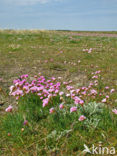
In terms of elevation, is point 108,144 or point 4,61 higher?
point 4,61

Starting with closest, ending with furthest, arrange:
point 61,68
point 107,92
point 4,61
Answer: point 107,92 → point 61,68 → point 4,61

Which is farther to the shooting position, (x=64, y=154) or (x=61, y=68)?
(x=61, y=68)

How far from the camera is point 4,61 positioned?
28.4ft

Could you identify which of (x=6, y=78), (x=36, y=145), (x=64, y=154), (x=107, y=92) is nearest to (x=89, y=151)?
(x=64, y=154)

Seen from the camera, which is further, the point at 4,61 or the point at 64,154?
the point at 4,61

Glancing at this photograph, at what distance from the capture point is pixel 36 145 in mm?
2846

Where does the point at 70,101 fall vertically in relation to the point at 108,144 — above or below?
above

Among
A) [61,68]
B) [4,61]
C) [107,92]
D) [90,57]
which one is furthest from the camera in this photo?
[90,57]

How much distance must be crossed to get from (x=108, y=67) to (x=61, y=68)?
183 cm

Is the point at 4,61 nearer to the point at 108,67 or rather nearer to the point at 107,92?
the point at 108,67

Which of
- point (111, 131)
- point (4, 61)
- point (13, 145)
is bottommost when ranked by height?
point (13, 145)

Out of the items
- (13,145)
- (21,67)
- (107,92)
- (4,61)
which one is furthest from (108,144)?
(4,61)

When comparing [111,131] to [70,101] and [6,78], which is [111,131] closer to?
[70,101]

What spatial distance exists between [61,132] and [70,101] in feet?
3.25
